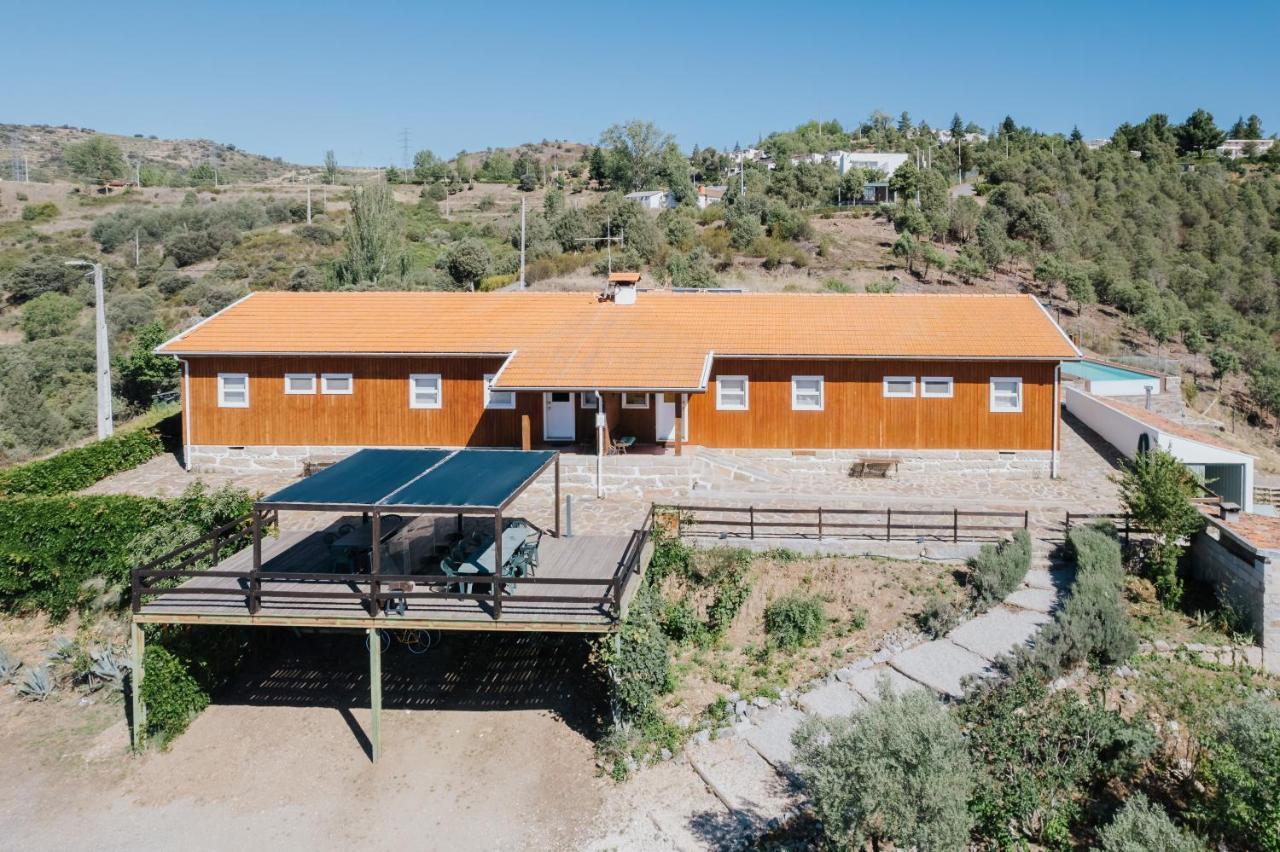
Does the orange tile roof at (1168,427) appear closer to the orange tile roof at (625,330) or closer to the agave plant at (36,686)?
the orange tile roof at (625,330)

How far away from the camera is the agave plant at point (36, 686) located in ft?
46.2

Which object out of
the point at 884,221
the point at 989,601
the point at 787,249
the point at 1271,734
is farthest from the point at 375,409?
the point at 884,221

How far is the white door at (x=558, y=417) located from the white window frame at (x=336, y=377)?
5284mm

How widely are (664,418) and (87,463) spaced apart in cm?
1467

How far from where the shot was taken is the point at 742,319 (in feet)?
78.4

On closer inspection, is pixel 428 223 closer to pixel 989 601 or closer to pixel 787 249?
pixel 787 249

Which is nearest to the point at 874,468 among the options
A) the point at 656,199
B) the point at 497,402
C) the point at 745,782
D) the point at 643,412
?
the point at 643,412

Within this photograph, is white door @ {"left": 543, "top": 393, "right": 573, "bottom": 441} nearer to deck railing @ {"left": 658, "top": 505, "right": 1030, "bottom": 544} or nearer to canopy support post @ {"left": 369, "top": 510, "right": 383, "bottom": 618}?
deck railing @ {"left": 658, "top": 505, "right": 1030, "bottom": 544}

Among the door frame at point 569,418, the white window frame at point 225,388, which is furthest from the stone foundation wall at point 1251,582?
the white window frame at point 225,388

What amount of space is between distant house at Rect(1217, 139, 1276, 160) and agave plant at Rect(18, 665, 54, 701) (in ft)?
401

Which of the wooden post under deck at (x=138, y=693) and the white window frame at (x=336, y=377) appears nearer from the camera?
the wooden post under deck at (x=138, y=693)

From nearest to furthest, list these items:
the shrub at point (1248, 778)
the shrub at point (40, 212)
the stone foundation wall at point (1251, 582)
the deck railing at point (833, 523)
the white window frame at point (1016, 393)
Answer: the shrub at point (1248, 778) → the stone foundation wall at point (1251, 582) → the deck railing at point (833, 523) → the white window frame at point (1016, 393) → the shrub at point (40, 212)

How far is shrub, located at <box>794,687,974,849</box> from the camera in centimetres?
857

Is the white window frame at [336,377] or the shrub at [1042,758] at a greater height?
the white window frame at [336,377]
